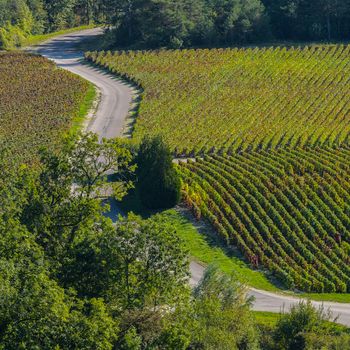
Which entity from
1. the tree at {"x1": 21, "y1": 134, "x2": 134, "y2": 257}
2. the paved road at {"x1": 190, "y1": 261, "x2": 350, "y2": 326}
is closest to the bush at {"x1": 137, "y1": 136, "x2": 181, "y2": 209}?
the paved road at {"x1": 190, "y1": 261, "x2": 350, "y2": 326}

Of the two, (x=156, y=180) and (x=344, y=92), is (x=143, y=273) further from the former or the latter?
(x=344, y=92)

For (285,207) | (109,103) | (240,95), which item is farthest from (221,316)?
(109,103)

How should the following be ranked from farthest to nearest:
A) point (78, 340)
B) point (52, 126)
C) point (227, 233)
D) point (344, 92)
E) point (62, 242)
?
point (344, 92), point (52, 126), point (227, 233), point (62, 242), point (78, 340)

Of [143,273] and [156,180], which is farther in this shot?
[156,180]

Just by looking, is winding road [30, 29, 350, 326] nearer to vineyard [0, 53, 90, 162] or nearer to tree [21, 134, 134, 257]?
vineyard [0, 53, 90, 162]

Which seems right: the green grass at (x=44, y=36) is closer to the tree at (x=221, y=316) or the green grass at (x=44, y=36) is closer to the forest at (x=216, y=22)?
the forest at (x=216, y=22)

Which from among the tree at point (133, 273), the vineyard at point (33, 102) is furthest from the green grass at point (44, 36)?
the tree at point (133, 273)

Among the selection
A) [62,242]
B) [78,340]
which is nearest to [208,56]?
[62,242]

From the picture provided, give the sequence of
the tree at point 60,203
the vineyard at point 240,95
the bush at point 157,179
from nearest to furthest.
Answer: the tree at point 60,203, the bush at point 157,179, the vineyard at point 240,95
